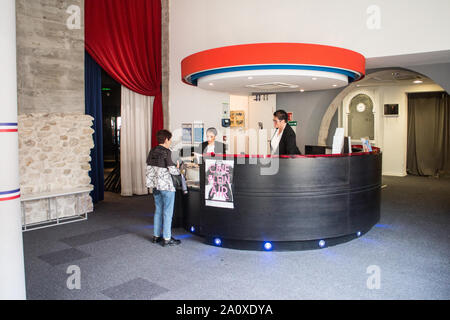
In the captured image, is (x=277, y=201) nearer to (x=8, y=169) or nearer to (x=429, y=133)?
(x=8, y=169)

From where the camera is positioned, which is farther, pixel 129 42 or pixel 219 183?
pixel 129 42

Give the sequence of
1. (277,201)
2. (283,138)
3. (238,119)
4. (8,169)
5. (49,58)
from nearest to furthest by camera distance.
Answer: (8,169)
(277,201)
(283,138)
(49,58)
(238,119)

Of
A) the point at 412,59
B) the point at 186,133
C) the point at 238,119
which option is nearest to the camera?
the point at 412,59

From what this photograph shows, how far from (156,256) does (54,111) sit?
346 centimetres

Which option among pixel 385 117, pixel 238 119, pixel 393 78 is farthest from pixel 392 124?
pixel 238 119

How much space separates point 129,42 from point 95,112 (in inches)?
69.9

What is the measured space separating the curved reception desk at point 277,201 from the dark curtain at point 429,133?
26.7ft

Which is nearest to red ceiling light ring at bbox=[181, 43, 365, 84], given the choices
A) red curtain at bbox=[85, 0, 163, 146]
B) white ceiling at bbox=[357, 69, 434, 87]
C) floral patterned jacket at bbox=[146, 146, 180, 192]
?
floral patterned jacket at bbox=[146, 146, 180, 192]

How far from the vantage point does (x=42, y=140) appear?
6230 millimetres

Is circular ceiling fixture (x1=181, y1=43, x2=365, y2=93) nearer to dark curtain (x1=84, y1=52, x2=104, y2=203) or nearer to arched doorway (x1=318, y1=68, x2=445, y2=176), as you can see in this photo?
dark curtain (x1=84, y1=52, x2=104, y2=203)

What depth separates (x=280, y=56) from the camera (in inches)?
233

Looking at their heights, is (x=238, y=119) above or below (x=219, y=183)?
above

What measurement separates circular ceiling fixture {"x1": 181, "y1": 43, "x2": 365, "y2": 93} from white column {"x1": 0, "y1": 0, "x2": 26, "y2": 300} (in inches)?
156
